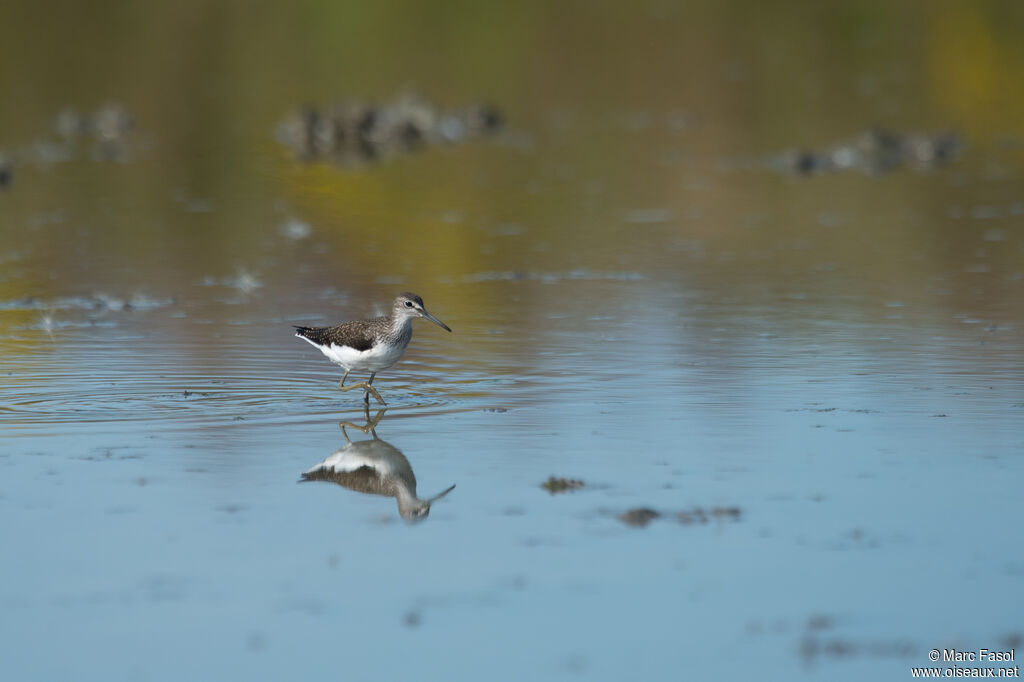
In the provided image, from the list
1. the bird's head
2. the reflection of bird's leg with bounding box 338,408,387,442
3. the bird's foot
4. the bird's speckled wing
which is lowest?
the reflection of bird's leg with bounding box 338,408,387,442

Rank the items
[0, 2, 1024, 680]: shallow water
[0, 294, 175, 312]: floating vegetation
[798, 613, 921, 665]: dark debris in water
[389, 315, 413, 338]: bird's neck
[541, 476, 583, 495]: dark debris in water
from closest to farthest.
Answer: [798, 613, 921, 665]: dark debris in water
[0, 2, 1024, 680]: shallow water
[541, 476, 583, 495]: dark debris in water
[389, 315, 413, 338]: bird's neck
[0, 294, 175, 312]: floating vegetation

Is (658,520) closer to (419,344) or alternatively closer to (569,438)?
(569,438)

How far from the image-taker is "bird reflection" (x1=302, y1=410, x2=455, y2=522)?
9383mm

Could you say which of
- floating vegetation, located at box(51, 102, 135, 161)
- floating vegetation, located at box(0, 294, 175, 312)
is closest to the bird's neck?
floating vegetation, located at box(0, 294, 175, 312)

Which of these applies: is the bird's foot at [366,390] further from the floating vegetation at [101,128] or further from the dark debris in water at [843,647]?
the floating vegetation at [101,128]

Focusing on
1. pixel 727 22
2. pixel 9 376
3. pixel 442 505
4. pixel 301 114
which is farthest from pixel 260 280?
pixel 727 22

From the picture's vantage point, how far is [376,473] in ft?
33.1

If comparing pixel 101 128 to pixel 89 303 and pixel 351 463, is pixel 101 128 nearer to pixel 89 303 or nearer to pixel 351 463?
pixel 89 303

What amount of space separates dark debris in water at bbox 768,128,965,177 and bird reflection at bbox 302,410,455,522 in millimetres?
17711

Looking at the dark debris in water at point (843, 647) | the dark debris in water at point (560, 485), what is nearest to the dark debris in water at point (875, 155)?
the dark debris in water at point (560, 485)

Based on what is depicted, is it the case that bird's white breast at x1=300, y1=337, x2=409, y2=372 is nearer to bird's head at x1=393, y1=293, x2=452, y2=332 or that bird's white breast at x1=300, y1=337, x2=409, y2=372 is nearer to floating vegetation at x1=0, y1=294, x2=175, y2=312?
bird's head at x1=393, y1=293, x2=452, y2=332

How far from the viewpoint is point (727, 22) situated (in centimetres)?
5075

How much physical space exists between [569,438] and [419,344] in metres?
4.29

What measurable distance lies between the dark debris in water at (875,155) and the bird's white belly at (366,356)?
52.4ft
